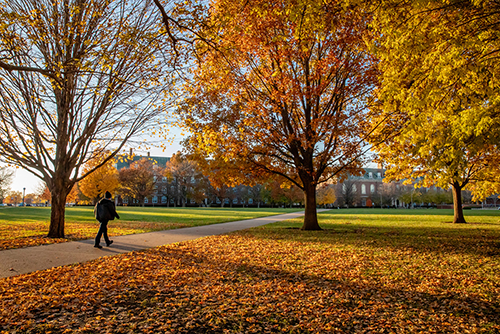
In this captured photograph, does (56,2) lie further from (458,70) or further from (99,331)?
(458,70)

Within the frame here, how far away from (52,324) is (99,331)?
2.04 ft

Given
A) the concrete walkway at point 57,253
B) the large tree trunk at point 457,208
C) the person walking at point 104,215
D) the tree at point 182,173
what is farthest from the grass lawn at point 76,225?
the tree at point 182,173

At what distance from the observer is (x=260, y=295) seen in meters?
4.39

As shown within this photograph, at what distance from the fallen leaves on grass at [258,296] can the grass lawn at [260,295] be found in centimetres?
1

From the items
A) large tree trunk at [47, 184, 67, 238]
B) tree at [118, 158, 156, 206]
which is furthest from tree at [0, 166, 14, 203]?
large tree trunk at [47, 184, 67, 238]

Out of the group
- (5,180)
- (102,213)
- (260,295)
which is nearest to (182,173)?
(5,180)

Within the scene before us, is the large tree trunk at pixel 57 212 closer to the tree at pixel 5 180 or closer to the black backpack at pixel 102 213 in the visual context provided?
the black backpack at pixel 102 213

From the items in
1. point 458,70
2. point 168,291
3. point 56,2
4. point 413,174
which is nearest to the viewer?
point 168,291

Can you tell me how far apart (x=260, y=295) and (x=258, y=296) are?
0.20ft

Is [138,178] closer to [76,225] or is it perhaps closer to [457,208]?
[76,225]

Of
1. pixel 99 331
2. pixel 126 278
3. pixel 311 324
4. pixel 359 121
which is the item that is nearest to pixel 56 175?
pixel 126 278

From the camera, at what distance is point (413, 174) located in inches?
714

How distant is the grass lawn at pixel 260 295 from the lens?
3385 millimetres

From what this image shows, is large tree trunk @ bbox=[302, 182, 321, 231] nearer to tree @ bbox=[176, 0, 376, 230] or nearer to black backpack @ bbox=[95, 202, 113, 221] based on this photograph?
tree @ bbox=[176, 0, 376, 230]
